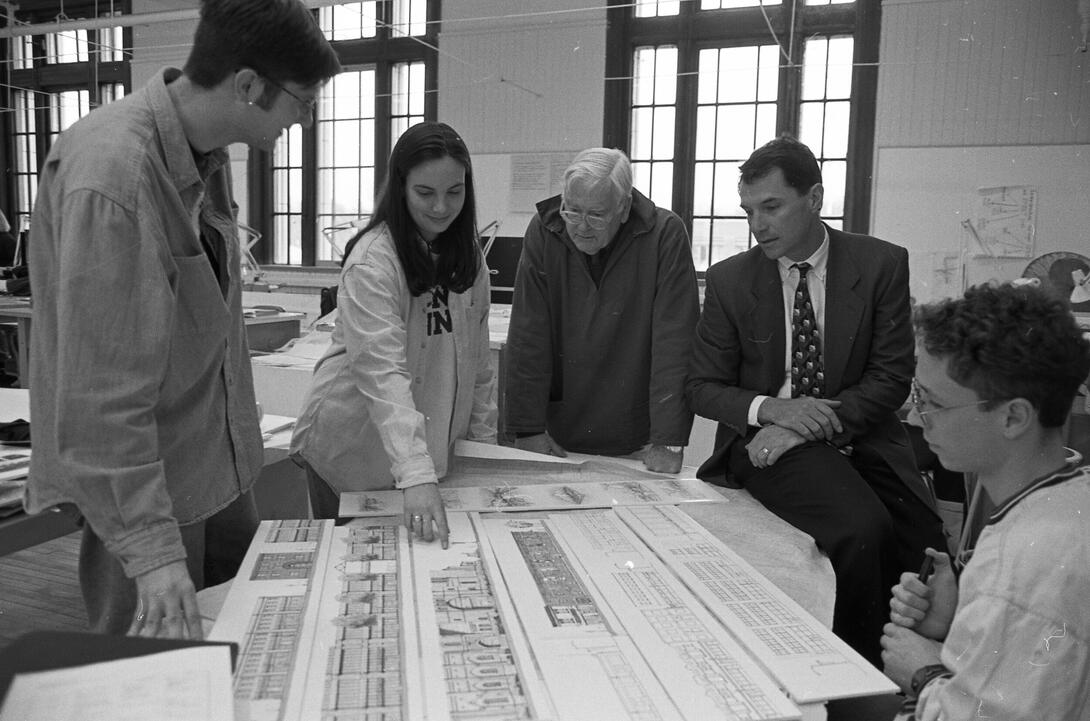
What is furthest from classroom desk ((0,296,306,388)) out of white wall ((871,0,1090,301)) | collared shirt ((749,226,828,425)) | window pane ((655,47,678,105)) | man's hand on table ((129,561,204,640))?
white wall ((871,0,1090,301))

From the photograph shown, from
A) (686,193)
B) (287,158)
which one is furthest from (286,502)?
(287,158)

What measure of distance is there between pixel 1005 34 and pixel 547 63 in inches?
120

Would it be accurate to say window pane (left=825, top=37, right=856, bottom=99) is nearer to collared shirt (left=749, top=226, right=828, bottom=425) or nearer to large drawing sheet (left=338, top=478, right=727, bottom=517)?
collared shirt (left=749, top=226, right=828, bottom=425)

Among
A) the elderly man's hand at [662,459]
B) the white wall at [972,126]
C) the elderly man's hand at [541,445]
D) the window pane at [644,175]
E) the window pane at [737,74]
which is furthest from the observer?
the window pane at [644,175]

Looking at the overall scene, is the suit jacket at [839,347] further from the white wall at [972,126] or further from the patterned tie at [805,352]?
the white wall at [972,126]

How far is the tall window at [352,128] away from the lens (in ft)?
22.6

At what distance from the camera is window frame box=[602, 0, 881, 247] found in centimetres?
566

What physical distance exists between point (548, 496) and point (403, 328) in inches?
14.7

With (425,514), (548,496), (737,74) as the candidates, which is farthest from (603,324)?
(737,74)

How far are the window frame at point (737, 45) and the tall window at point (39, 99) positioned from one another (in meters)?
3.51

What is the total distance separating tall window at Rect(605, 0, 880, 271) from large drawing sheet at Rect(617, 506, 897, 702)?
478 centimetres

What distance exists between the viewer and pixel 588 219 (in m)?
1.81

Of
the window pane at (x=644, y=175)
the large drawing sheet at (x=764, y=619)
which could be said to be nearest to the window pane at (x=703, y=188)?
the window pane at (x=644, y=175)

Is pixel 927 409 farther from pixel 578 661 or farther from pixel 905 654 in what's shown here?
pixel 578 661
